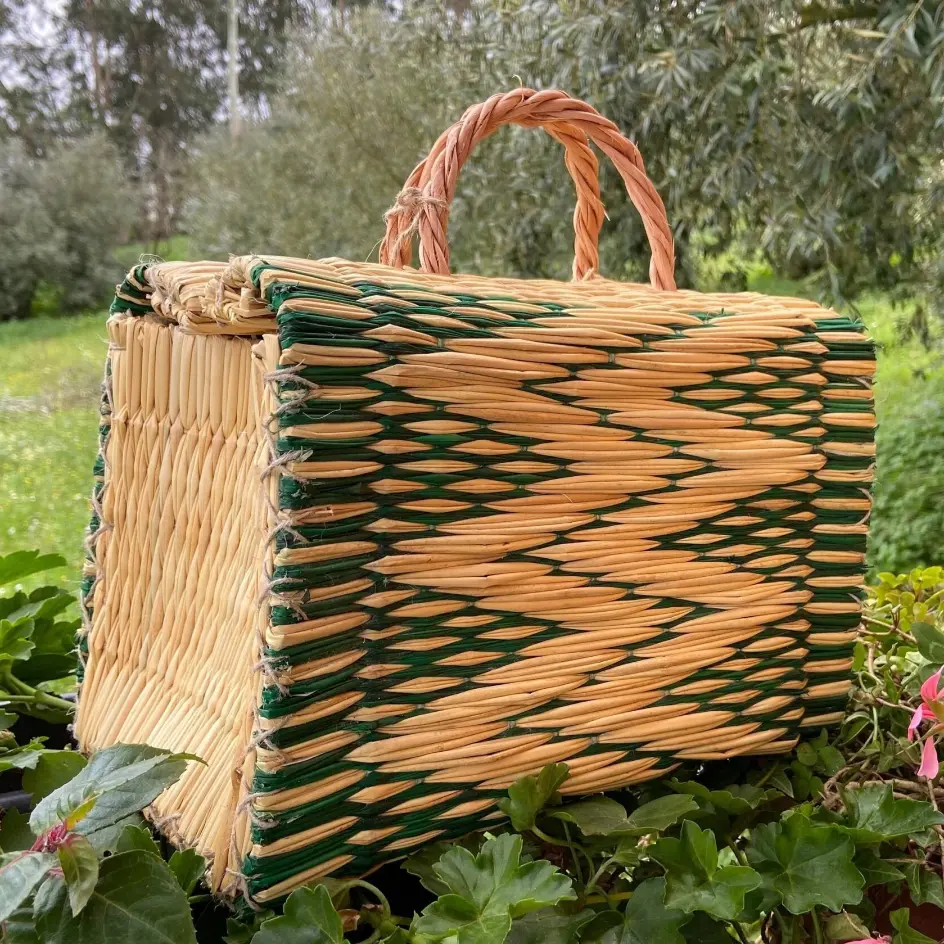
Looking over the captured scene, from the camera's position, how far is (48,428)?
1817 mm

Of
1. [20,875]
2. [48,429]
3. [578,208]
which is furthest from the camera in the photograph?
[48,429]

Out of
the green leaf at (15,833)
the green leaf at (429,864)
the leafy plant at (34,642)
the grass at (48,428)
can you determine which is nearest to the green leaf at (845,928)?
the green leaf at (429,864)

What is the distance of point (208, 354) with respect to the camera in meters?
0.53

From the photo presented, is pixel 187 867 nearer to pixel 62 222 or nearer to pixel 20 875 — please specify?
pixel 20 875

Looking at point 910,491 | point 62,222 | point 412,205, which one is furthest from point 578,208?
point 62,222

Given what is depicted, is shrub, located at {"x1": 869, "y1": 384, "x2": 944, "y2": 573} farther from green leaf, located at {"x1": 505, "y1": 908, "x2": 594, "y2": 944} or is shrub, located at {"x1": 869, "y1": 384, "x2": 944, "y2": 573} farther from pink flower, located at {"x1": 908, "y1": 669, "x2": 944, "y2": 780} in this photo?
green leaf, located at {"x1": 505, "y1": 908, "x2": 594, "y2": 944}

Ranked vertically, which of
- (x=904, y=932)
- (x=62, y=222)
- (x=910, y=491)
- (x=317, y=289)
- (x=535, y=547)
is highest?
(x=62, y=222)

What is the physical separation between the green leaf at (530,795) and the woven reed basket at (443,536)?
1 centimetres

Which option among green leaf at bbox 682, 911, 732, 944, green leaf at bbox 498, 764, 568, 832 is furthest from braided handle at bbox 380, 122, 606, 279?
green leaf at bbox 682, 911, 732, 944

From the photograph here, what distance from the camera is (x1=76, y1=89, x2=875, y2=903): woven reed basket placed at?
16.6 inches

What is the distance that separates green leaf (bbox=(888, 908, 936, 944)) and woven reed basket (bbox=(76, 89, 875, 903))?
133 mm

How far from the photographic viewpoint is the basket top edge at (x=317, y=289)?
423mm

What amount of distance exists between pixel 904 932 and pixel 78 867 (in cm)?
45

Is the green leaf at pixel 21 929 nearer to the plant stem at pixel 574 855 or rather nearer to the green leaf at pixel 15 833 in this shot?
the green leaf at pixel 15 833
